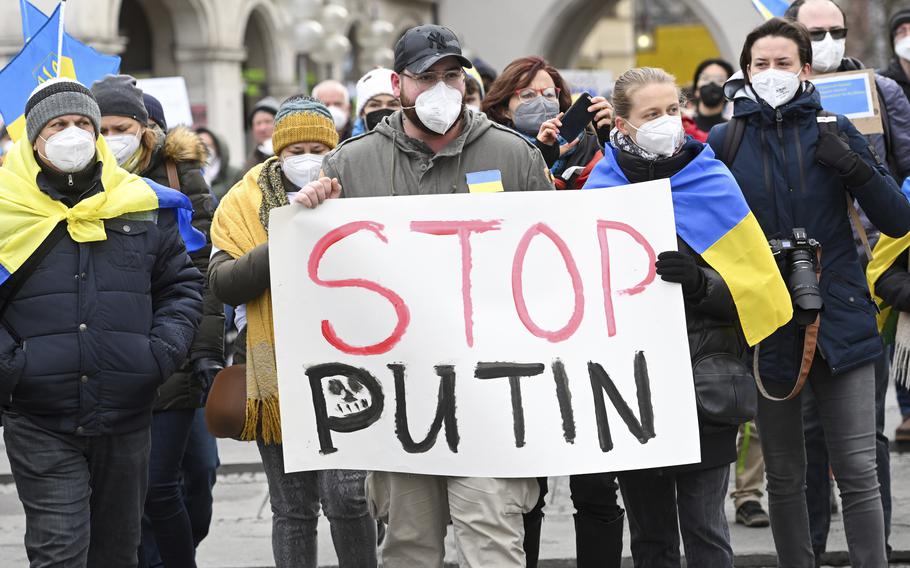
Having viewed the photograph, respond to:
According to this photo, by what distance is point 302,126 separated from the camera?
511 centimetres

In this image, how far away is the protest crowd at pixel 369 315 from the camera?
445 centimetres

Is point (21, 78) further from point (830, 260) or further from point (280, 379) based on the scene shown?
point (830, 260)

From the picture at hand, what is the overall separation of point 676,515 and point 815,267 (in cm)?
89

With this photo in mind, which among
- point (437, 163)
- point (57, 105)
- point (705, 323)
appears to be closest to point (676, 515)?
point (705, 323)

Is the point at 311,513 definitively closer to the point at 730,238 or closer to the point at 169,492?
the point at 169,492

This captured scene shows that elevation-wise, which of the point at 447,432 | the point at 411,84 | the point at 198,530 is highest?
the point at 411,84

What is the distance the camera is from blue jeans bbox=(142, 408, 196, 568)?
5.60 m

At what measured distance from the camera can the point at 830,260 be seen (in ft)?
16.2

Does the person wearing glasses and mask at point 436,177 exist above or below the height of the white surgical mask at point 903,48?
below

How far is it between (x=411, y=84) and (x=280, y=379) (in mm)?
925

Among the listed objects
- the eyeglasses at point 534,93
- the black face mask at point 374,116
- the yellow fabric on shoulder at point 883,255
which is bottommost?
the yellow fabric on shoulder at point 883,255

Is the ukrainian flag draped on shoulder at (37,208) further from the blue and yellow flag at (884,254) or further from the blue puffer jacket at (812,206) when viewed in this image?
the blue and yellow flag at (884,254)

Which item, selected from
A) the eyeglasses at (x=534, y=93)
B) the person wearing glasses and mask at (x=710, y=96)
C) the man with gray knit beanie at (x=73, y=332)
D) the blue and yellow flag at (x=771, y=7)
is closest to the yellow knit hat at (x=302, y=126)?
the man with gray knit beanie at (x=73, y=332)

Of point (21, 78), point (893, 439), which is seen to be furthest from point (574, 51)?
point (21, 78)
